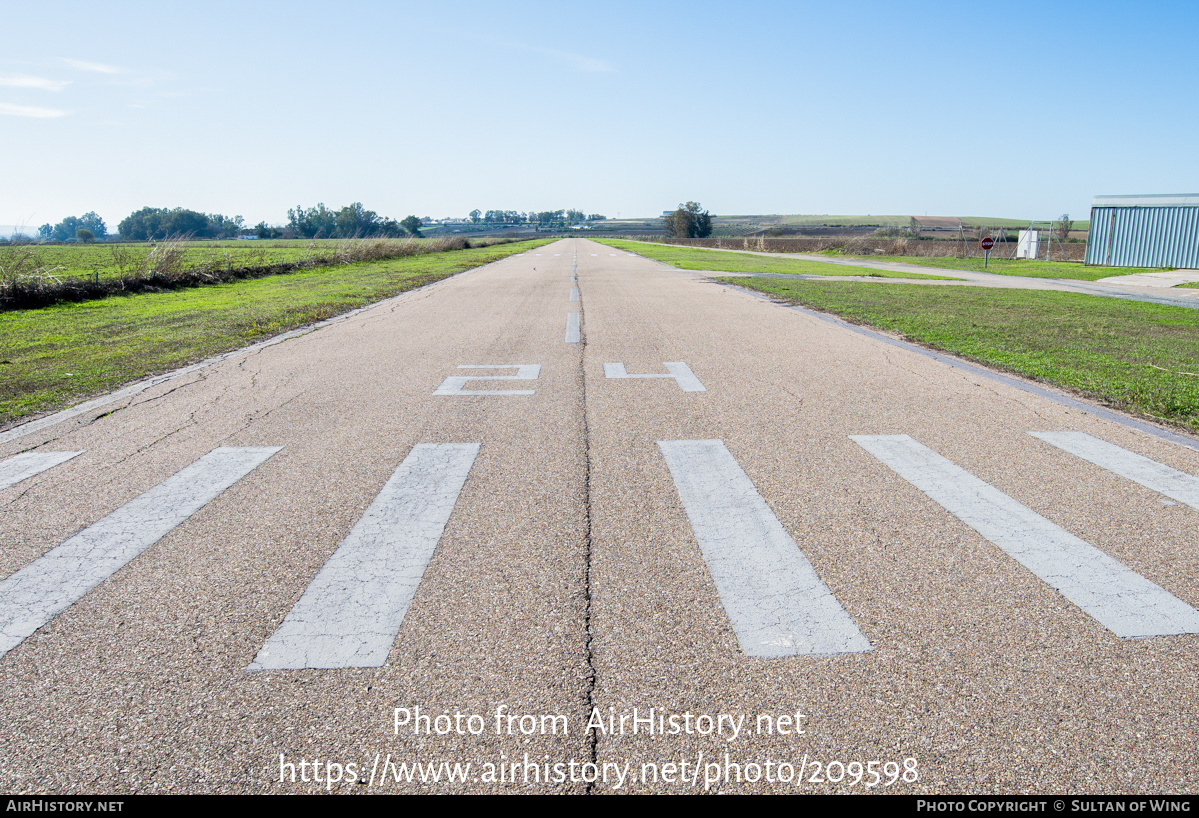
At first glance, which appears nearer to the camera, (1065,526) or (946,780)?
(946,780)

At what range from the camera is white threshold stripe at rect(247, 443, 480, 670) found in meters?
2.88

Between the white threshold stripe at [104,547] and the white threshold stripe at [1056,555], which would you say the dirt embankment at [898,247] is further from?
the white threshold stripe at [104,547]

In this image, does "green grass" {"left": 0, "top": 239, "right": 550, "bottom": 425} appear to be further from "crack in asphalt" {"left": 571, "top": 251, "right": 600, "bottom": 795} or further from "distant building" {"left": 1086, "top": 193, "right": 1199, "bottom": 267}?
"distant building" {"left": 1086, "top": 193, "right": 1199, "bottom": 267}

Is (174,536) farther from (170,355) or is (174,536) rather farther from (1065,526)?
(170,355)

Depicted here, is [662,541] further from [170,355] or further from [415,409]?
[170,355]

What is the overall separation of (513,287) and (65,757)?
19763mm

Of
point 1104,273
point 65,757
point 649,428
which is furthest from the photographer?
point 1104,273

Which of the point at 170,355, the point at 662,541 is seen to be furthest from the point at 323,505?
the point at 170,355

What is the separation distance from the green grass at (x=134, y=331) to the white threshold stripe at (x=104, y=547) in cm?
297

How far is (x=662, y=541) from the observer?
12.7ft

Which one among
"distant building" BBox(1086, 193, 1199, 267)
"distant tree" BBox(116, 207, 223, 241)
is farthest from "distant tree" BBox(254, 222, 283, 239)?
"distant building" BBox(1086, 193, 1199, 267)

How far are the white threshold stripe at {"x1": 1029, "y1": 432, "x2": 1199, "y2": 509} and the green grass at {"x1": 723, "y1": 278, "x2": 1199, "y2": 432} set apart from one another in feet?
3.81

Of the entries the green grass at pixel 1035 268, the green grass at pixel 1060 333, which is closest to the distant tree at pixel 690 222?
the green grass at pixel 1035 268
